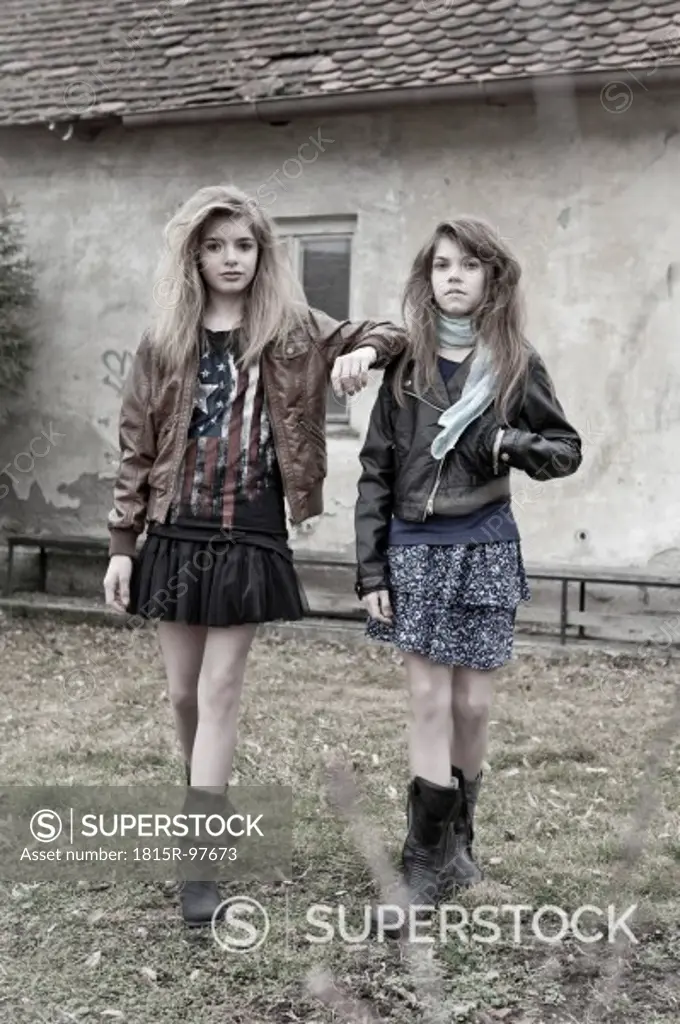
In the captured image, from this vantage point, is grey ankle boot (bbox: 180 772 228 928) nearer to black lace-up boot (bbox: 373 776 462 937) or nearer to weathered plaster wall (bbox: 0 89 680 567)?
black lace-up boot (bbox: 373 776 462 937)

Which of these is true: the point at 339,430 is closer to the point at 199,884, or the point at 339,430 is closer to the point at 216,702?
the point at 216,702

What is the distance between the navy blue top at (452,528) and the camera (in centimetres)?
338

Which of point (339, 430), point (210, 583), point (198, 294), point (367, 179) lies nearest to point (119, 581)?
point (210, 583)

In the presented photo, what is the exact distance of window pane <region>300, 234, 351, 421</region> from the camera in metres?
8.75

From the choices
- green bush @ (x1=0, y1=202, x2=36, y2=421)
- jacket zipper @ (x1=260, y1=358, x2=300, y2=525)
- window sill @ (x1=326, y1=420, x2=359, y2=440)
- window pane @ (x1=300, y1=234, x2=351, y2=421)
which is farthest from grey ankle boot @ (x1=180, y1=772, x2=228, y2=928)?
green bush @ (x1=0, y1=202, x2=36, y2=421)

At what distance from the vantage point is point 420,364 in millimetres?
3398

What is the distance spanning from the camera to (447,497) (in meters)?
3.36

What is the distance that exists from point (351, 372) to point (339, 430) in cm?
556

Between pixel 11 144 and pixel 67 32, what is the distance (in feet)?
3.70

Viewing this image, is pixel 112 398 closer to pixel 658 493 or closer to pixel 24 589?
pixel 24 589

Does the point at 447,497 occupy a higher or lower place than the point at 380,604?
higher

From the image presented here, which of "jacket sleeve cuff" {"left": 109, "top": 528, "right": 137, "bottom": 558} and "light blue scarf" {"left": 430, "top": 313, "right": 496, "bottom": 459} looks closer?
"light blue scarf" {"left": 430, "top": 313, "right": 496, "bottom": 459}

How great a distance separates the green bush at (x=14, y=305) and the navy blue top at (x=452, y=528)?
21.4ft

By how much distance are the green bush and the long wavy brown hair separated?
6.44 metres
